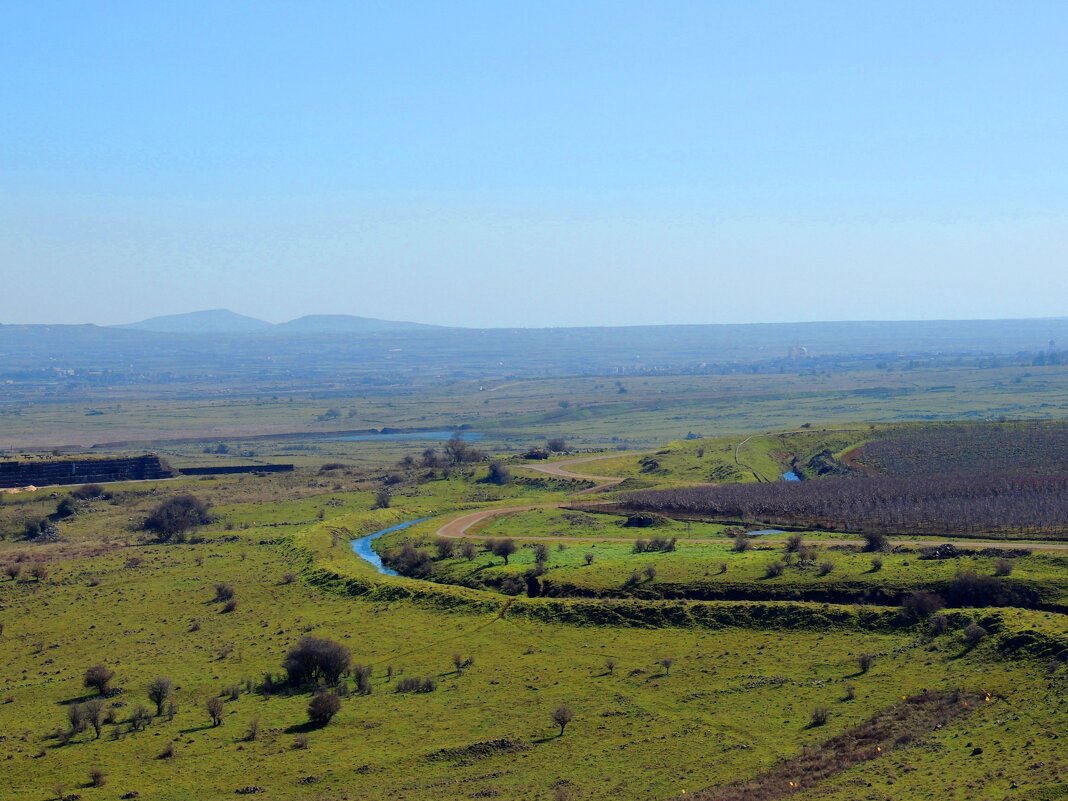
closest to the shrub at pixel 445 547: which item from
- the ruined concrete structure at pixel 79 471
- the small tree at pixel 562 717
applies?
the small tree at pixel 562 717

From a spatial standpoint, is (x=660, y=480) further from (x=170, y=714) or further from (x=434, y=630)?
(x=170, y=714)

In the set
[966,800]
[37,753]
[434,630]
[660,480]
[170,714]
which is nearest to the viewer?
[966,800]

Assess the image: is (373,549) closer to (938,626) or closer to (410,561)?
(410,561)

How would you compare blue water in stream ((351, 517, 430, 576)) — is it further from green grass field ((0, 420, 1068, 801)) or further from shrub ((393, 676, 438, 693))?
shrub ((393, 676, 438, 693))

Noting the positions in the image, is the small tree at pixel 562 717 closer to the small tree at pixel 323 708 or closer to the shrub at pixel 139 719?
the small tree at pixel 323 708

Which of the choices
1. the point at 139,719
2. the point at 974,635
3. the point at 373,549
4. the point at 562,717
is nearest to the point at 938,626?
the point at 974,635

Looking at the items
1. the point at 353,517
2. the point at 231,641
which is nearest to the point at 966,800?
the point at 231,641

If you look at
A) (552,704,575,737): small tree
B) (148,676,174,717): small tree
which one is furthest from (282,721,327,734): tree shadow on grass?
(552,704,575,737): small tree
